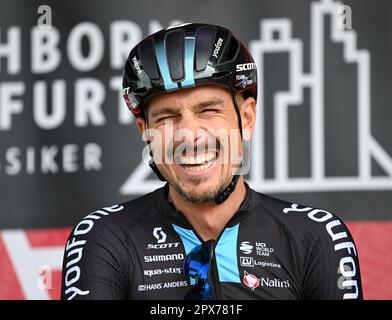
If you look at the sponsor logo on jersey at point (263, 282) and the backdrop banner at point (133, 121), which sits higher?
the backdrop banner at point (133, 121)

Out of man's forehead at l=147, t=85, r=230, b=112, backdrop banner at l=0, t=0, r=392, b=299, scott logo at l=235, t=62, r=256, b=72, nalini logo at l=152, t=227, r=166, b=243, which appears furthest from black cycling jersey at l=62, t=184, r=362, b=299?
backdrop banner at l=0, t=0, r=392, b=299

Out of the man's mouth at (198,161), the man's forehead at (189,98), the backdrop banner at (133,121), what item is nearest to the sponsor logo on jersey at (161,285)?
the man's mouth at (198,161)

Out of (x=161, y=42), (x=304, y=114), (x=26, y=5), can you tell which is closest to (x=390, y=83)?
(x=304, y=114)

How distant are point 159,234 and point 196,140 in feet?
1.31

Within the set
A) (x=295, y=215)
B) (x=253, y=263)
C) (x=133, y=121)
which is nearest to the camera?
(x=253, y=263)

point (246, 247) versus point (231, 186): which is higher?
point (231, 186)

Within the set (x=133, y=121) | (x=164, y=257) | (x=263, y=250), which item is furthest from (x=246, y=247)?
(x=133, y=121)

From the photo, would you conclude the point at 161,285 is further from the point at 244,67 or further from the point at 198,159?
the point at 244,67

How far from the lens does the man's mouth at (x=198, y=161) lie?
2752 millimetres

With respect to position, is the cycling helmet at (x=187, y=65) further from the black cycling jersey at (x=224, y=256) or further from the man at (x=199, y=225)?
the black cycling jersey at (x=224, y=256)

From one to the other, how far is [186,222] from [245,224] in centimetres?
22

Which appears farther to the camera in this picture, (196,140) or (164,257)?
(164,257)

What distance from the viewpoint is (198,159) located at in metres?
2.75

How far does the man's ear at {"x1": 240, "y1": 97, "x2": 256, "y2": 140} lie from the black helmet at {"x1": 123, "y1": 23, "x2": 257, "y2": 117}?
0.05 m
